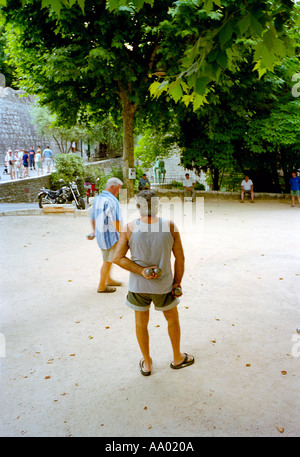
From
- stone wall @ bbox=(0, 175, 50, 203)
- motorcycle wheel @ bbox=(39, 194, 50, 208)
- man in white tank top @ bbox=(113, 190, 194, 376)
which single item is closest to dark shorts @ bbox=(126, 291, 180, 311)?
man in white tank top @ bbox=(113, 190, 194, 376)

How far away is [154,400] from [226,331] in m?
1.59

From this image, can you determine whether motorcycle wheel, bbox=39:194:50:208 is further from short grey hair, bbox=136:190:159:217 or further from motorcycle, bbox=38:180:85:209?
short grey hair, bbox=136:190:159:217

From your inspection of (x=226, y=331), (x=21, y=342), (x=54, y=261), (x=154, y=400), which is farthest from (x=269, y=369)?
(x=54, y=261)

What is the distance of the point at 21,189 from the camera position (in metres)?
18.8

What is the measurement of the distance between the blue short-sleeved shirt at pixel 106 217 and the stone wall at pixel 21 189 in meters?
13.1

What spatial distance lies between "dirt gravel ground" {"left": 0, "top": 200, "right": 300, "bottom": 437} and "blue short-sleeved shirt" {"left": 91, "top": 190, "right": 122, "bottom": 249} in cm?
92

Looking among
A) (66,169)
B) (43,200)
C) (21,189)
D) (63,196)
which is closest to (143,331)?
(63,196)

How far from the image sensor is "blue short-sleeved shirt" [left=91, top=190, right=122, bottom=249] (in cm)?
529

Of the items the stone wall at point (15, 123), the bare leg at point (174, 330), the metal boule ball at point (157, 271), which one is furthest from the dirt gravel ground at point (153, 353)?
the stone wall at point (15, 123)

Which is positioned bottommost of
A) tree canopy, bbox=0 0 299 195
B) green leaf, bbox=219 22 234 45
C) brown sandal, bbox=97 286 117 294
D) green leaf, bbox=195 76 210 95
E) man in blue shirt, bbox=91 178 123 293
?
brown sandal, bbox=97 286 117 294

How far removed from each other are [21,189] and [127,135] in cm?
719

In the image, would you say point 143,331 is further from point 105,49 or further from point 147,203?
point 105,49

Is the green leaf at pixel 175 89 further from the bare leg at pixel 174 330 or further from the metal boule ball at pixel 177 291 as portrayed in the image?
the bare leg at pixel 174 330

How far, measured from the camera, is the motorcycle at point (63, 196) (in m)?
13.8
